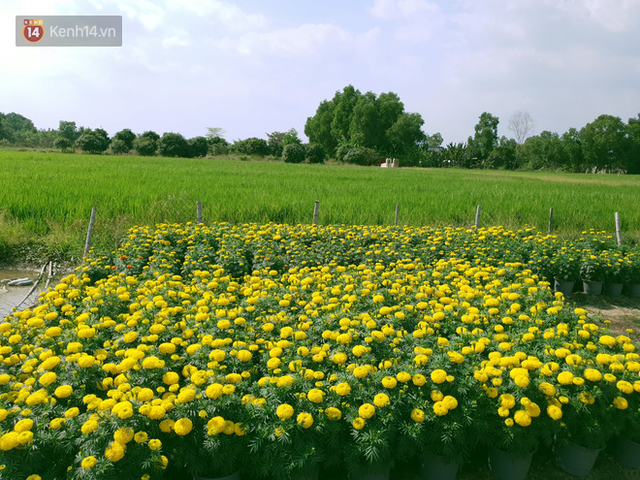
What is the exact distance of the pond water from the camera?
6.26 metres

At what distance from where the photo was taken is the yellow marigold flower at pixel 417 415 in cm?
259

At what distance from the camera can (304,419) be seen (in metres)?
2.47

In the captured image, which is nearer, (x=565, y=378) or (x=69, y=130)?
(x=565, y=378)

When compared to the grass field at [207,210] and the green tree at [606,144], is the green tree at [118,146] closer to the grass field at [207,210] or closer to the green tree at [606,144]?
the grass field at [207,210]

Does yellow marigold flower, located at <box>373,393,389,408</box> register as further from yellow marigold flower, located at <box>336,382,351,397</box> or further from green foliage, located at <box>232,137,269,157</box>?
green foliage, located at <box>232,137,269,157</box>

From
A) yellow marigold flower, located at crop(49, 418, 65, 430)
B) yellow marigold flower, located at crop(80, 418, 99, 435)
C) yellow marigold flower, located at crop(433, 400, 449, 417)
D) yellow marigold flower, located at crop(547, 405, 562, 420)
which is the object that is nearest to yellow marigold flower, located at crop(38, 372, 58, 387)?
yellow marigold flower, located at crop(49, 418, 65, 430)

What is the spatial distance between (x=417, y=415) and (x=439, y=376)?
0.33m

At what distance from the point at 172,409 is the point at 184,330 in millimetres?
1070

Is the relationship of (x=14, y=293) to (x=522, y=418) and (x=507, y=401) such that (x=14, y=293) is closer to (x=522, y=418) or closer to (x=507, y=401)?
(x=507, y=401)

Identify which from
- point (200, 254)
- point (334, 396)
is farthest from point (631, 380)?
point (200, 254)

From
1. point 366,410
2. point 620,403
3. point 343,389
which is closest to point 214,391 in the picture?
point 343,389

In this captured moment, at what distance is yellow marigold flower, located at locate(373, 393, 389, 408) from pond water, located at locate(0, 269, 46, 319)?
539 centimetres

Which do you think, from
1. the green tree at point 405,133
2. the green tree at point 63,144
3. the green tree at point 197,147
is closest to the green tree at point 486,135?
the green tree at point 405,133

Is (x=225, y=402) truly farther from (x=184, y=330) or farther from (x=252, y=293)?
(x=252, y=293)
